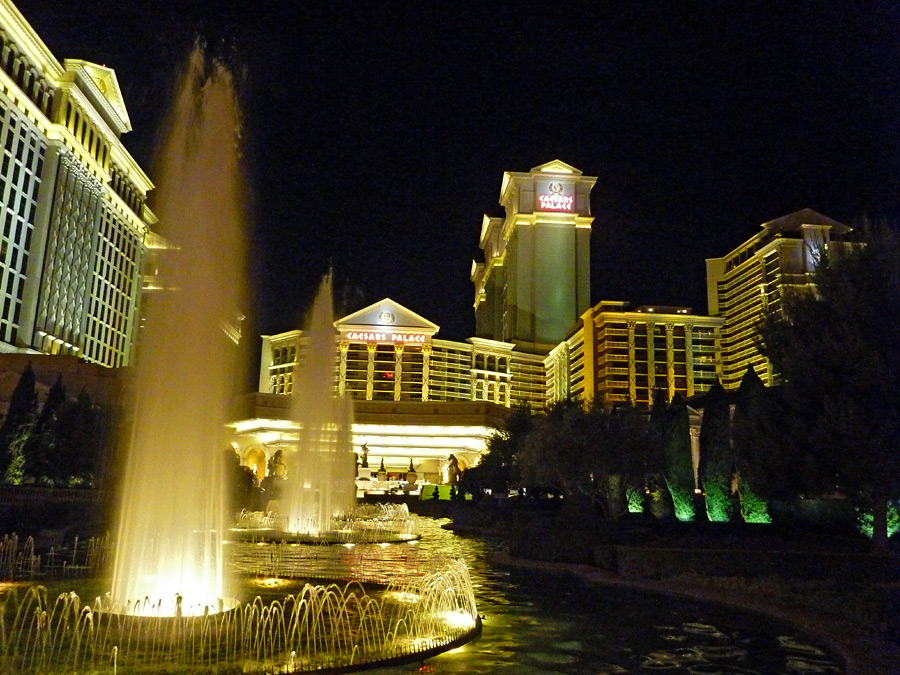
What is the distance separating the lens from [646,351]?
122312 millimetres

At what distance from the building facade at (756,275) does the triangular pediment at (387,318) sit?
51.3 metres

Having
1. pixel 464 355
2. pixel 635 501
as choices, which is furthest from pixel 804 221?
pixel 635 501

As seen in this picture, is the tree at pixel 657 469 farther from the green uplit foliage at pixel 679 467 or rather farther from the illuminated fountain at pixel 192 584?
the illuminated fountain at pixel 192 584

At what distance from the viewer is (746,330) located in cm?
11900

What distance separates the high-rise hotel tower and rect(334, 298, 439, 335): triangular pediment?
35.3 meters

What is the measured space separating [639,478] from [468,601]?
18.6 metres

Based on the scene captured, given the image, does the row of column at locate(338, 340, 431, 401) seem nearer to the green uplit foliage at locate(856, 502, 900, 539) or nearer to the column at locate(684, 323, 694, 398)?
the column at locate(684, 323, 694, 398)

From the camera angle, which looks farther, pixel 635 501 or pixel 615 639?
pixel 635 501

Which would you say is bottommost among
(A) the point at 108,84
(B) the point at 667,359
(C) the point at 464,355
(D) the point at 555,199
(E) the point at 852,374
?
(E) the point at 852,374

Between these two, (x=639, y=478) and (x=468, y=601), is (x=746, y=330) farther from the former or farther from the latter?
(x=468, y=601)

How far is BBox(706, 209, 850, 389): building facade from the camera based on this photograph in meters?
115

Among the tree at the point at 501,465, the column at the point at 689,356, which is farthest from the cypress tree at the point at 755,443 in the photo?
the column at the point at 689,356

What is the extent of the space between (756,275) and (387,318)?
62.7 metres

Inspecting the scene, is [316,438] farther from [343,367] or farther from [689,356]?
[689,356]
